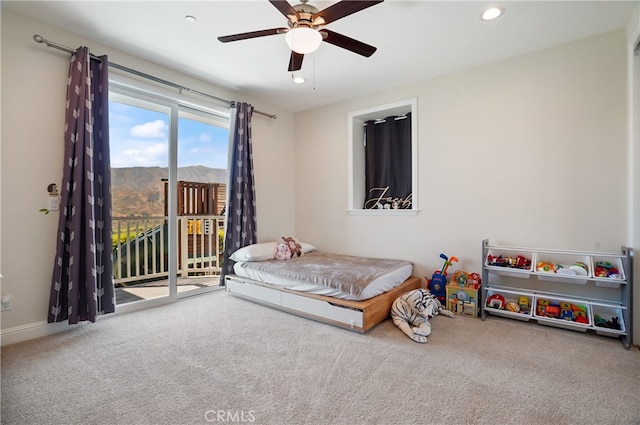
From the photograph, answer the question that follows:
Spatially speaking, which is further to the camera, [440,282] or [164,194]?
[164,194]

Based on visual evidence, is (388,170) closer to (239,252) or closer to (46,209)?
(239,252)

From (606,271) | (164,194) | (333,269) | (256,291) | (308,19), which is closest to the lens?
(308,19)

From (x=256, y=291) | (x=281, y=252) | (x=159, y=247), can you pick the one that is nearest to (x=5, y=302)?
(x=159, y=247)

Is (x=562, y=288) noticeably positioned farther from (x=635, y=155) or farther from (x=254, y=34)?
(x=254, y=34)

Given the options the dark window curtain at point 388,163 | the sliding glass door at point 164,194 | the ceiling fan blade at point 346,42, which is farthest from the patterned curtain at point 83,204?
the dark window curtain at point 388,163

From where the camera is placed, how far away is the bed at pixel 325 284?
8.49 feet

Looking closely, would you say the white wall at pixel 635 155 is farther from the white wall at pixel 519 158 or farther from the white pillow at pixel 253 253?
the white pillow at pixel 253 253

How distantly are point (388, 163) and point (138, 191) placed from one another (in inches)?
124

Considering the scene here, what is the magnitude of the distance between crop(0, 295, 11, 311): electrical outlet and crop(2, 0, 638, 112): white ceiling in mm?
2258

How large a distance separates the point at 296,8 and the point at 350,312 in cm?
236

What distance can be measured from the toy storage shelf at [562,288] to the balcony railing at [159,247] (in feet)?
12.1

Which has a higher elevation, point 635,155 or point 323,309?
point 635,155

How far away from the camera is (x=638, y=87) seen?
7.50ft

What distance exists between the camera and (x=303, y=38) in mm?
1938
